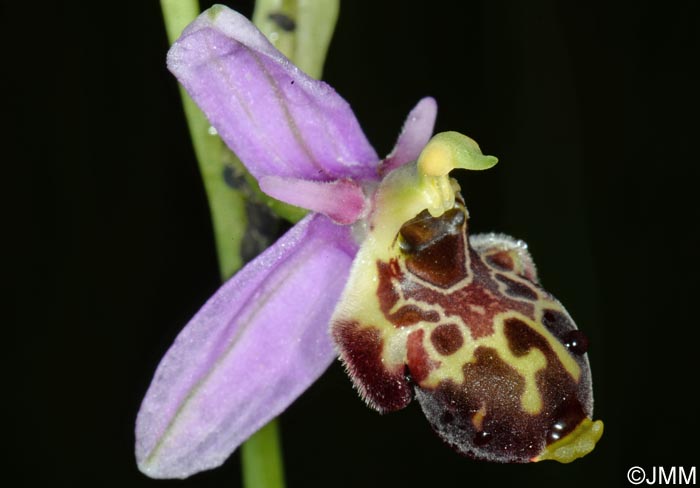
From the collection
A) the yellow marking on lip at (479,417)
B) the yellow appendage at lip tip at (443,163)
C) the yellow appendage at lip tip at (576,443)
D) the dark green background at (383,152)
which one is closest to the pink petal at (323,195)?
the yellow appendage at lip tip at (443,163)

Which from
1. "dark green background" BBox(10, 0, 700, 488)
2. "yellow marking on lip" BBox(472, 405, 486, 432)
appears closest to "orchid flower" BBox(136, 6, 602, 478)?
"yellow marking on lip" BBox(472, 405, 486, 432)

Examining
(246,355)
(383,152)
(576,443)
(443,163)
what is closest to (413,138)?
(443,163)

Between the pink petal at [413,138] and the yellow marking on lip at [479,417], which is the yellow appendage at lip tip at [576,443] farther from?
the pink petal at [413,138]

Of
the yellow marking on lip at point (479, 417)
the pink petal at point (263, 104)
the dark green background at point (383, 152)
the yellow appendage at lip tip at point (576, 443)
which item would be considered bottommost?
the dark green background at point (383, 152)

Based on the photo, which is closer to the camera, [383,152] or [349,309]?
[349,309]

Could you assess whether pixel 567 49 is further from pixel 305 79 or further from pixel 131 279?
pixel 305 79

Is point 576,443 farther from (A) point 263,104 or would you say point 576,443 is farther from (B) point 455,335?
(A) point 263,104

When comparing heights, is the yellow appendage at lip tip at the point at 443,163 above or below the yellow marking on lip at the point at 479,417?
above
